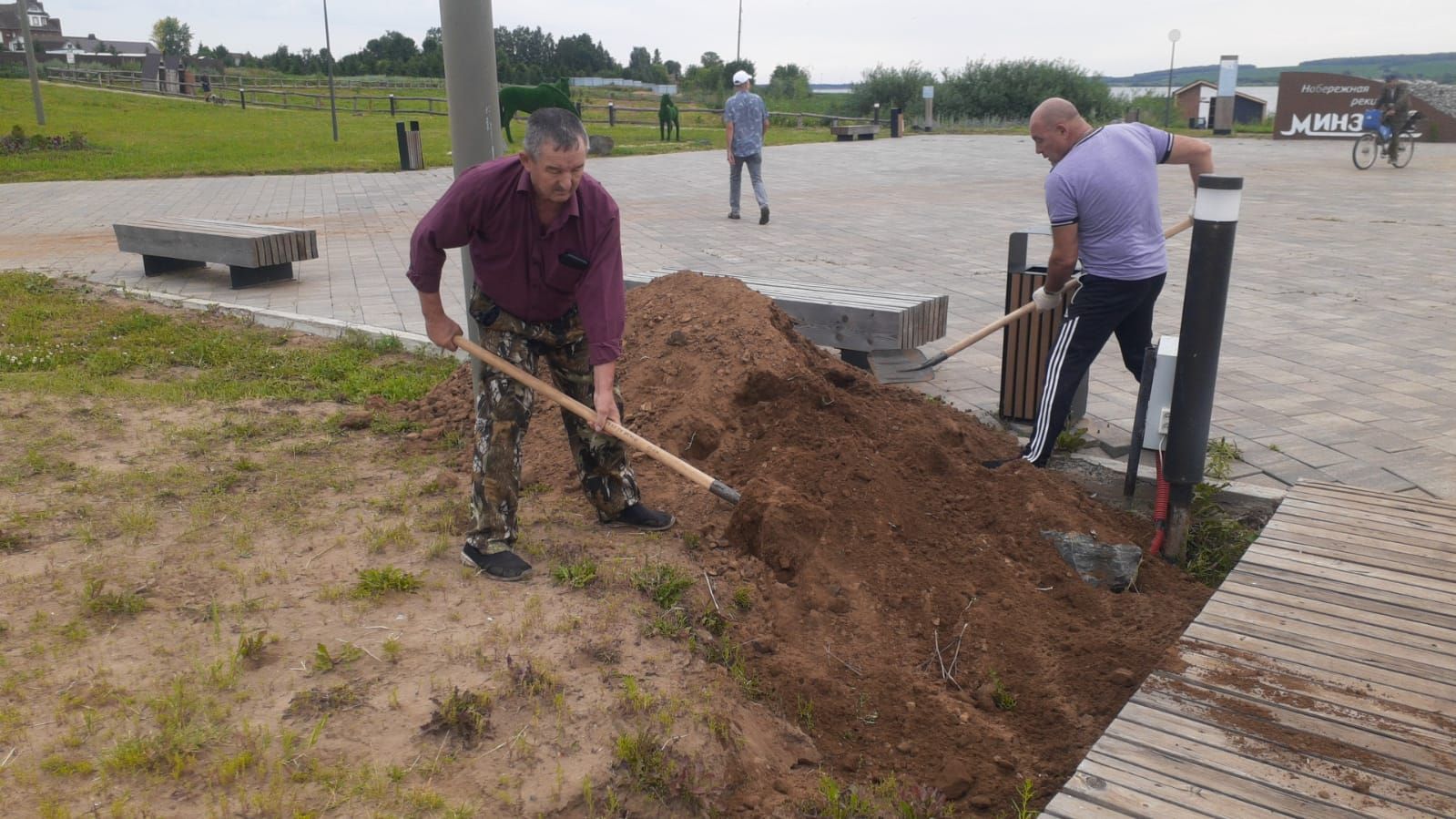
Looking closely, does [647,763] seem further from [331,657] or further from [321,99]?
[321,99]

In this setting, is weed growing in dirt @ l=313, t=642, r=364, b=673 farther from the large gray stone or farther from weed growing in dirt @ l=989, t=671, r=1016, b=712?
the large gray stone

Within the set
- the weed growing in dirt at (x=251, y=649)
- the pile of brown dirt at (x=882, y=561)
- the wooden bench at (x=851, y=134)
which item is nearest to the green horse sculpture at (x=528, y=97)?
the pile of brown dirt at (x=882, y=561)

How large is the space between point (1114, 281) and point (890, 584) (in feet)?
6.25

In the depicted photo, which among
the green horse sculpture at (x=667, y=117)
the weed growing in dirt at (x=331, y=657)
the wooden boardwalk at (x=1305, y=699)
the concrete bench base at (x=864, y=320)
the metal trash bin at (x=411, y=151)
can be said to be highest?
the green horse sculpture at (x=667, y=117)

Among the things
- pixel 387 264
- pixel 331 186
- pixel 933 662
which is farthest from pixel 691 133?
pixel 933 662

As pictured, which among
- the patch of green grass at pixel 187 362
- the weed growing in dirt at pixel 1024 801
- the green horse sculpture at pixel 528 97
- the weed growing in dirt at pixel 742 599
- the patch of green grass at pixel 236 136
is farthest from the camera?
the patch of green grass at pixel 236 136

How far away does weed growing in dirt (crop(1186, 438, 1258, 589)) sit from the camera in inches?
161

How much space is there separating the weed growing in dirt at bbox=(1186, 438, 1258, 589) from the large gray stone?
1.12ft

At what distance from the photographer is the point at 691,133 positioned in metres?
32.5

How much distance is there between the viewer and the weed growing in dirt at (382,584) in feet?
12.1

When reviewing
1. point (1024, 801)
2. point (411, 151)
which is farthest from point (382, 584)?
point (411, 151)

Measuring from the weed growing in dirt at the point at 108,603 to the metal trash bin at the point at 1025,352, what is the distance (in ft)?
13.3

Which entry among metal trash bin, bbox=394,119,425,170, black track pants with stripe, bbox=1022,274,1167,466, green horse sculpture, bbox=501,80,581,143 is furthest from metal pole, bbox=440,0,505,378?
metal trash bin, bbox=394,119,425,170

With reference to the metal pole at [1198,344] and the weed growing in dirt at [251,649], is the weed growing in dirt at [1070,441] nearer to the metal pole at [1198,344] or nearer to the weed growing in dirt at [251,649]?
the metal pole at [1198,344]
